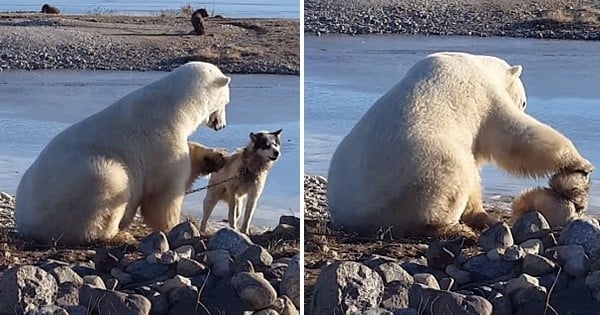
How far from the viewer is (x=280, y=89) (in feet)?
22.4

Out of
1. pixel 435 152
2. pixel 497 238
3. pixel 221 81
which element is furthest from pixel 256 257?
pixel 221 81

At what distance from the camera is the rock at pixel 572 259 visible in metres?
4.00

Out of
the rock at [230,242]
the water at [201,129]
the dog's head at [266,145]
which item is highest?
the dog's head at [266,145]

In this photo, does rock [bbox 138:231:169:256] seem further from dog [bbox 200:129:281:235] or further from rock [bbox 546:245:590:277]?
rock [bbox 546:245:590:277]

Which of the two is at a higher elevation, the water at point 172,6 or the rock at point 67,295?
the water at point 172,6

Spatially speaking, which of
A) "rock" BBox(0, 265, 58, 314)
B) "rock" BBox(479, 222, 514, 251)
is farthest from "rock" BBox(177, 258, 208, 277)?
"rock" BBox(479, 222, 514, 251)

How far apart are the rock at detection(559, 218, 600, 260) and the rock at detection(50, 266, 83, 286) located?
1892 mm

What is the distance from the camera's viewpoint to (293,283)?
157 inches

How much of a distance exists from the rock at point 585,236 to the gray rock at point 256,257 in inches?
46.1

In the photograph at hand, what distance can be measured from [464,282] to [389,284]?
0.34 m

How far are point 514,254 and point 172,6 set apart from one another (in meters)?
2.78

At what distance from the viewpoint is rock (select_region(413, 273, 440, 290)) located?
3920 mm

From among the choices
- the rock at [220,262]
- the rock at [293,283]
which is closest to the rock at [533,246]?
the rock at [293,283]

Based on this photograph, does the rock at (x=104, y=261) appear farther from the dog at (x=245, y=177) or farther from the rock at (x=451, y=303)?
the rock at (x=451, y=303)
